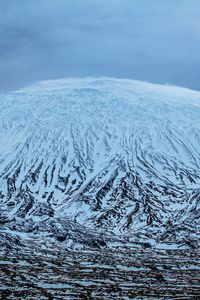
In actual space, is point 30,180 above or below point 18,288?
above

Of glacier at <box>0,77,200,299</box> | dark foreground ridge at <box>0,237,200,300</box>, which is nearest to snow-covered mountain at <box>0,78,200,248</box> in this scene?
glacier at <box>0,77,200,299</box>

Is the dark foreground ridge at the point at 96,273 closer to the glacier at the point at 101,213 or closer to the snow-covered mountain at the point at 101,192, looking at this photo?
the glacier at the point at 101,213

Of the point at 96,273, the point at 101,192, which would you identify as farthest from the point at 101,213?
the point at 96,273

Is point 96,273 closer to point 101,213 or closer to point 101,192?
point 101,213

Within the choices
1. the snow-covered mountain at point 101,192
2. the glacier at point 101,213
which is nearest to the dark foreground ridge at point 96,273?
the glacier at point 101,213

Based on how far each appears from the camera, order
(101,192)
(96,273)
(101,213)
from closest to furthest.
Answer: (96,273) → (101,213) → (101,192)

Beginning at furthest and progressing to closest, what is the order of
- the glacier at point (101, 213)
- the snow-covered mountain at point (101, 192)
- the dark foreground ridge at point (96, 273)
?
the snow-covered mountain at point (101, 192), the glacier at point (101, 213), the dark foreground ridge at point (96, 273)

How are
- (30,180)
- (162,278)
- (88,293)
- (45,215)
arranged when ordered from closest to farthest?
1. (88,293)
2. (162,278)
3. (45,215)
4. (30,180)

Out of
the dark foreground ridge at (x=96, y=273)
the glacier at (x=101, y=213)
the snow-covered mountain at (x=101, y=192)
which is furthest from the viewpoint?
the snow-covered mountain at (x=101, y=192)

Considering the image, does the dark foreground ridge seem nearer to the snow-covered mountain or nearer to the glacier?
the glacier

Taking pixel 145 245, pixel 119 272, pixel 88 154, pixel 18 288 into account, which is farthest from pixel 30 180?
pixel 18 288

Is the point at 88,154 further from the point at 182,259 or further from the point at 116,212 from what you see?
the point at 182,259
